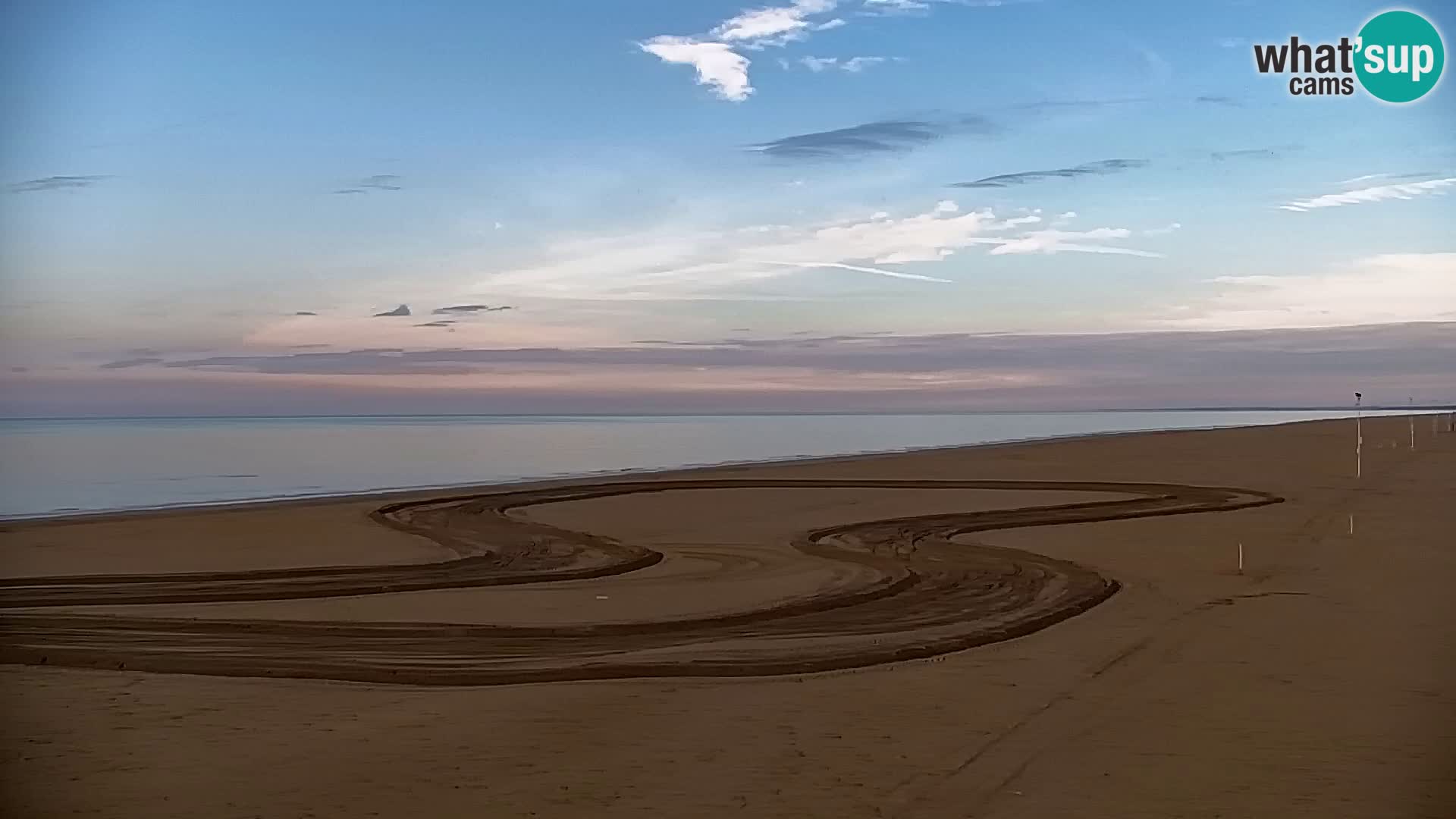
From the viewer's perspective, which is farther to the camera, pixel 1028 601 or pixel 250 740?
pixel 1028 601

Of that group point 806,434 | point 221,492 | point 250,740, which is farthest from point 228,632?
point 806,434

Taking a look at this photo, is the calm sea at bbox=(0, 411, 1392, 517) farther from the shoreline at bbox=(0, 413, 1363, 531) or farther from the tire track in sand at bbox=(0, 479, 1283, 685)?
the tire track in sand at bbox=(0, 479, 1283, 685)

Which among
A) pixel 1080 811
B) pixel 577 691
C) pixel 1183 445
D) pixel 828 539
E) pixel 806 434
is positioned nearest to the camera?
pixel 1080 811

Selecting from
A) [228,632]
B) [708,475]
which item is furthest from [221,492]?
[228,632]

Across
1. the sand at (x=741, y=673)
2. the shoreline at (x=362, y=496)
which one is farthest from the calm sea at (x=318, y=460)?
the sand at (x=741, y=673)

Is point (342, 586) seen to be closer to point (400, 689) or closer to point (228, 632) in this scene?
point (228, 632)

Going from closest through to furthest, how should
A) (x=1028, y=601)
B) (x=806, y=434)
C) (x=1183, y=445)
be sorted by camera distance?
(x=1028, y=601) → (x=1183, y=445) → (x=806, y=434)

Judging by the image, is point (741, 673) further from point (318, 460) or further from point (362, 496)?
point (318, 460)
